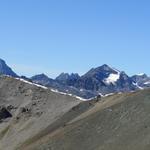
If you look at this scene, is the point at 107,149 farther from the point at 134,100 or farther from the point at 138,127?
the point at 134,100

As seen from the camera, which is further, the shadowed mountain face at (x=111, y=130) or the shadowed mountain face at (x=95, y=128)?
the shadowed mountain face at (x=95, y=128)

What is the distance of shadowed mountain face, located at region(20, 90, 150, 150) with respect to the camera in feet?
412

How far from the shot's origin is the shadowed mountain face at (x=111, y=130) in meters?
125

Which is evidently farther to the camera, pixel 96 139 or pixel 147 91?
pixel 147 91

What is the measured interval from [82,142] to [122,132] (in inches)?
447

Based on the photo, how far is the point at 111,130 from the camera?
136125 millimetres

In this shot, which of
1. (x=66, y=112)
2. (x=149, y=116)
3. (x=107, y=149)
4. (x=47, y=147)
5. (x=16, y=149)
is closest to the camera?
(x=107, y=149)

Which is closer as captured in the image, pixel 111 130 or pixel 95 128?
pixel 111 130

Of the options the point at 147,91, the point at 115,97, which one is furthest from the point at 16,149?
the point at 147,91

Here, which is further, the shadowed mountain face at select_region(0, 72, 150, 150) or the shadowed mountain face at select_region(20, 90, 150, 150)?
the shadowed mountain face at select_region(0, 72, 150, 150)

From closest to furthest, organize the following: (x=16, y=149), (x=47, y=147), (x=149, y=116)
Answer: (x=149, y=116), (x=47, y=147), (x=16, y=149)

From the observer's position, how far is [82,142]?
Answer: 5379 inches

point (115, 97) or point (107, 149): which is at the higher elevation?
point (115, 97)

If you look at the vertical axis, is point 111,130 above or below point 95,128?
below
